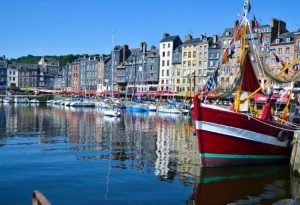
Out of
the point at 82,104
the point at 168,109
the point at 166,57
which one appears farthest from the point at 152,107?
the point at 166,57

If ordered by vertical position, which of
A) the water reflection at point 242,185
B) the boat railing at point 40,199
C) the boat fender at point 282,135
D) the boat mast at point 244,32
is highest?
the boat mast at point 244,32

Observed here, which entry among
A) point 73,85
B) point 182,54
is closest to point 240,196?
point 182,54

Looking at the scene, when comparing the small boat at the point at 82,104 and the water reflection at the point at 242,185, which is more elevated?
the small boat at the point at 82,104

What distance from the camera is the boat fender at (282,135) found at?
2490cm

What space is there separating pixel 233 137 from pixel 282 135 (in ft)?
12.0

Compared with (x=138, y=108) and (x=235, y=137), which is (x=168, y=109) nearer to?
(x=138, y=108)

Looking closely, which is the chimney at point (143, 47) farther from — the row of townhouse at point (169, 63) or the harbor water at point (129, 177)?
the harbor water at point (129, 177)

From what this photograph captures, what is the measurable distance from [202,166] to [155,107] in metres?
73.2

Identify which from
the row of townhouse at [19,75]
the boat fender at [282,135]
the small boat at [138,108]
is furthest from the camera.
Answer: the row of townhouse at [19,75]

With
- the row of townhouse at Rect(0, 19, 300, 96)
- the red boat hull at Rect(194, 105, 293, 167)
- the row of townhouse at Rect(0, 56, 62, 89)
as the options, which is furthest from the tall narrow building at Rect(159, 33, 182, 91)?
the red boat hull at Rect(194, 105, 293, 167)

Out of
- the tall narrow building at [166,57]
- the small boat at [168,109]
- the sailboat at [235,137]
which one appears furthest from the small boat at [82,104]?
the sailboat at [235,137]

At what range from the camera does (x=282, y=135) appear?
82.4 feet

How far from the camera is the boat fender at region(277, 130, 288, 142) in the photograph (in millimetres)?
24895

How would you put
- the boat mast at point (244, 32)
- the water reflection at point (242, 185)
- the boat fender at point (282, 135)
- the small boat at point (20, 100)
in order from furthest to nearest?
the small boat at point (20, 100) → the boat mast at point (244, 32) → the boat fender at point (282, 135) → the water reflection at point (242, 185)
